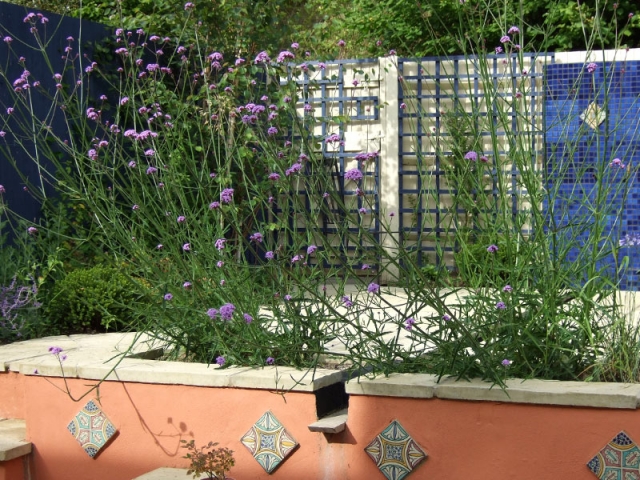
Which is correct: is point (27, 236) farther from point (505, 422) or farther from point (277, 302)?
point (505, 422)

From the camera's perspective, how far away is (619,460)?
2.78m

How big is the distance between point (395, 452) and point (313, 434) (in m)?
0.30

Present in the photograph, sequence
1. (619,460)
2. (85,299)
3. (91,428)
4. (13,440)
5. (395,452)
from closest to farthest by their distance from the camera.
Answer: (619,460) → (395,452) → (91,428) → (13,440) → (85,299)

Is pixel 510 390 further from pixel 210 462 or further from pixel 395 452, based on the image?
pixel 210 462

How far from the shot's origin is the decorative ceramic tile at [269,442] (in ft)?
10.6

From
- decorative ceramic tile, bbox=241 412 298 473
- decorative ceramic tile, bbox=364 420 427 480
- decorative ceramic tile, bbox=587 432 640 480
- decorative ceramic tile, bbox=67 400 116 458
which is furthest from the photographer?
decorative ceramic tile, bbox=67 400 116 458

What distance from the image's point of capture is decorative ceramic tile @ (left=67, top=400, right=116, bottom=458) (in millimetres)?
3535

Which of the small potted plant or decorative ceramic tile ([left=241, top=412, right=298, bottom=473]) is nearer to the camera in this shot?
the small potted plant

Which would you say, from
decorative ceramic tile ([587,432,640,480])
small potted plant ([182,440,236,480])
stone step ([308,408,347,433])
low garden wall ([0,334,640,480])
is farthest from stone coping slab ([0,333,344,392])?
decorative ceramic tile ([587,432,640,480])

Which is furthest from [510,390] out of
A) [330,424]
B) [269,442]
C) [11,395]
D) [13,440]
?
[11,395]

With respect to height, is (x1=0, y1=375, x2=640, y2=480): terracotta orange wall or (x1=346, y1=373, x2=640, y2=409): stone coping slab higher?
(x1=346, y1=373, x2=640, y2=409): stone coping slab

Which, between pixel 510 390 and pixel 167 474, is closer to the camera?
pixel 510 390

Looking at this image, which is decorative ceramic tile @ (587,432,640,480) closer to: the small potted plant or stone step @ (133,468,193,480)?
the small potted plant

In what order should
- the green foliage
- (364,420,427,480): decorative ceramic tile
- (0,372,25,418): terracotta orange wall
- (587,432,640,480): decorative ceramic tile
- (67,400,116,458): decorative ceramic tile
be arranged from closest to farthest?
(587,432,640,480): decorative ceramic tile
(364,420,427,480): decorative ceramic tile
(67,400,116,458): decorative ceramic tile
(0,372,25,418): terracotta orange wall
the green foliage
